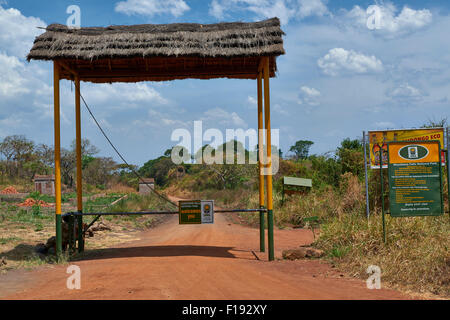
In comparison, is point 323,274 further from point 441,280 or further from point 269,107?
point 269,107

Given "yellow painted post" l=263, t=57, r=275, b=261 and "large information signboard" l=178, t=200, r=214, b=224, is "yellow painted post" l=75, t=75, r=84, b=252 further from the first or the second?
"yellow painted post" l=263, t=57, r=275, b=261

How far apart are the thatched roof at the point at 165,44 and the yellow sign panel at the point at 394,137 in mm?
5281

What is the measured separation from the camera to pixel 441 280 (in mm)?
6441

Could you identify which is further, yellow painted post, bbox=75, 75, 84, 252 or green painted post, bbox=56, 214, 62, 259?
yellow painted post, bbox=75, 75, 84, 252

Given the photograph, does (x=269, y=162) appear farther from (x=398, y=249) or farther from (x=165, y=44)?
(x=165, y=44)

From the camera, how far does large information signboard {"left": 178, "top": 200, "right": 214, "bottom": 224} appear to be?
9484 mm

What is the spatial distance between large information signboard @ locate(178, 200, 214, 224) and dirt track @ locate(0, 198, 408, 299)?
0.80m

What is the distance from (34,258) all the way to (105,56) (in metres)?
4.76

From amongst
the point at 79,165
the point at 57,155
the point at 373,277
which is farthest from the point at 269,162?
the point at 79,165

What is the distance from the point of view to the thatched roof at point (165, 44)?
9016 millimetres

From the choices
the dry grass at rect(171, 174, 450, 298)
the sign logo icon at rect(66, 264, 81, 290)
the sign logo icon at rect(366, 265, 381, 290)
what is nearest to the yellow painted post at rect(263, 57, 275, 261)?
the dry grass at rect(171, 174, 450, 298)

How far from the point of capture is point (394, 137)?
13.6 meters

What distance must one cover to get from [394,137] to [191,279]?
9471mm
